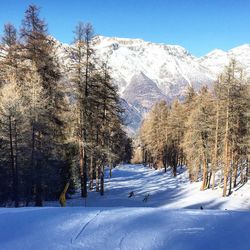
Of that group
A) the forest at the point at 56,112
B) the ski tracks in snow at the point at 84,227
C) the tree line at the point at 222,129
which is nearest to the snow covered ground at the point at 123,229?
the ski tracks in snow at the point at 84,227

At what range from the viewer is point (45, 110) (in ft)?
67.5

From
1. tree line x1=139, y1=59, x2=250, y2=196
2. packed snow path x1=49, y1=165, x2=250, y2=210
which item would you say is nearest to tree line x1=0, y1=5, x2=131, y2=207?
packed snow path x1=49, y1=165, x2=250, y2=210

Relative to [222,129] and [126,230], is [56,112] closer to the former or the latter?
[222,129]

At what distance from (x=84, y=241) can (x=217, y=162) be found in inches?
1097

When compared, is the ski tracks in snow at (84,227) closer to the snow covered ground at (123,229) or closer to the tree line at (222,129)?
the snow covered ground at (123,229)

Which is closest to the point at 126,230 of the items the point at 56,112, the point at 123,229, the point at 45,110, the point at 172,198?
the point at 123,229

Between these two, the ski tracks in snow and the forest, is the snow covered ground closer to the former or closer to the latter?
the ski tracks in snow

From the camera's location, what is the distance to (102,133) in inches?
1107

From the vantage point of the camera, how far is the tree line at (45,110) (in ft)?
68.4

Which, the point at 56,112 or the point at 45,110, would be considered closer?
the point at 45,110

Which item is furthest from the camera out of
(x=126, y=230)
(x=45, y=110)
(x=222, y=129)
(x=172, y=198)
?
(x=172, y=198)

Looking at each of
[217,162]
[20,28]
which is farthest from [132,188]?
[20,28]

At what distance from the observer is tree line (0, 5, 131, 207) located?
20844 mm

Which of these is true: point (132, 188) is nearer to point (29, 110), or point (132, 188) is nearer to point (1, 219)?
point (29, 110)
